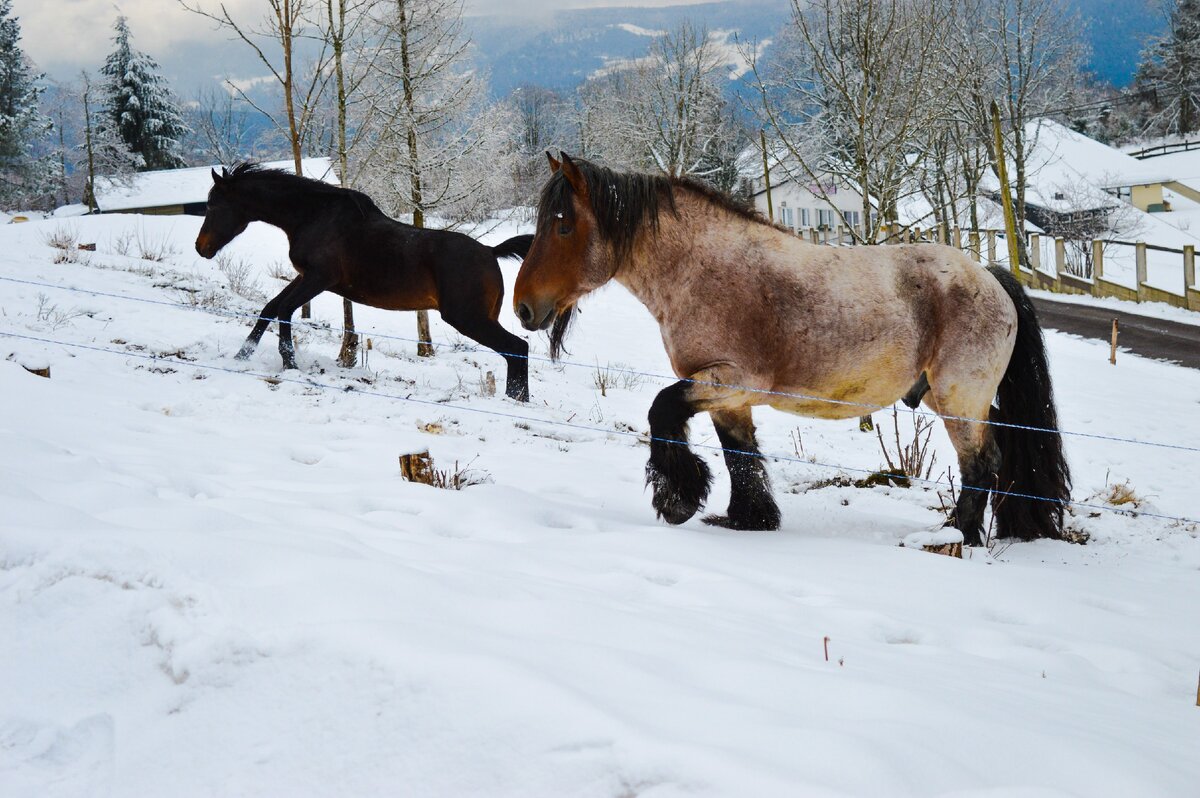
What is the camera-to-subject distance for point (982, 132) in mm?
27906

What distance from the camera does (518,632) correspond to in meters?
2.29

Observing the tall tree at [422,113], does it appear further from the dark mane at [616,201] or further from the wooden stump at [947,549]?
the wooden stump at [947,549]

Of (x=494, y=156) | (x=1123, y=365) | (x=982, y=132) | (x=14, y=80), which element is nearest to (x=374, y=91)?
(x=494, y=156)

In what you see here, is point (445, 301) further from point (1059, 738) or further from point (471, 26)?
point (471, 26)

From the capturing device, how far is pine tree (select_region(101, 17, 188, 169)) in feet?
142

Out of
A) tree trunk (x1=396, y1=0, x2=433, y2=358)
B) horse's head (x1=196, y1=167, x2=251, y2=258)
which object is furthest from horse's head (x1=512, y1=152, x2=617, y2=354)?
tree trunk (x1=396, y1=0, x2=433, y2=358)

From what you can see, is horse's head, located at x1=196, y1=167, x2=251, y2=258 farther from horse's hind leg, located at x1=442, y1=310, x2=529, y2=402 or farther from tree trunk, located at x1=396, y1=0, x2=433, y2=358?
tree trunk, located at x1=396, y1=0, x2=433, y2=358

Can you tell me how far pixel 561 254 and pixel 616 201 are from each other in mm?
407

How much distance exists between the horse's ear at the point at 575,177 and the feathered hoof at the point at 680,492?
1502 mm

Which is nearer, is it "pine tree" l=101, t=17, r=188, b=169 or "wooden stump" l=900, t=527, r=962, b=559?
"wooden stump" l=900, t=527, r=962, b=559

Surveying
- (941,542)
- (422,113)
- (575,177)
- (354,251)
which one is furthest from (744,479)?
(422,113)

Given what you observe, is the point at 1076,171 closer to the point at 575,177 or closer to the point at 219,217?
the point at 219,217

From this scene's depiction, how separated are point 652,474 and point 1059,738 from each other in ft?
8.97

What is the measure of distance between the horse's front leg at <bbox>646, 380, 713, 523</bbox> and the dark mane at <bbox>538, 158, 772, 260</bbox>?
87cm
